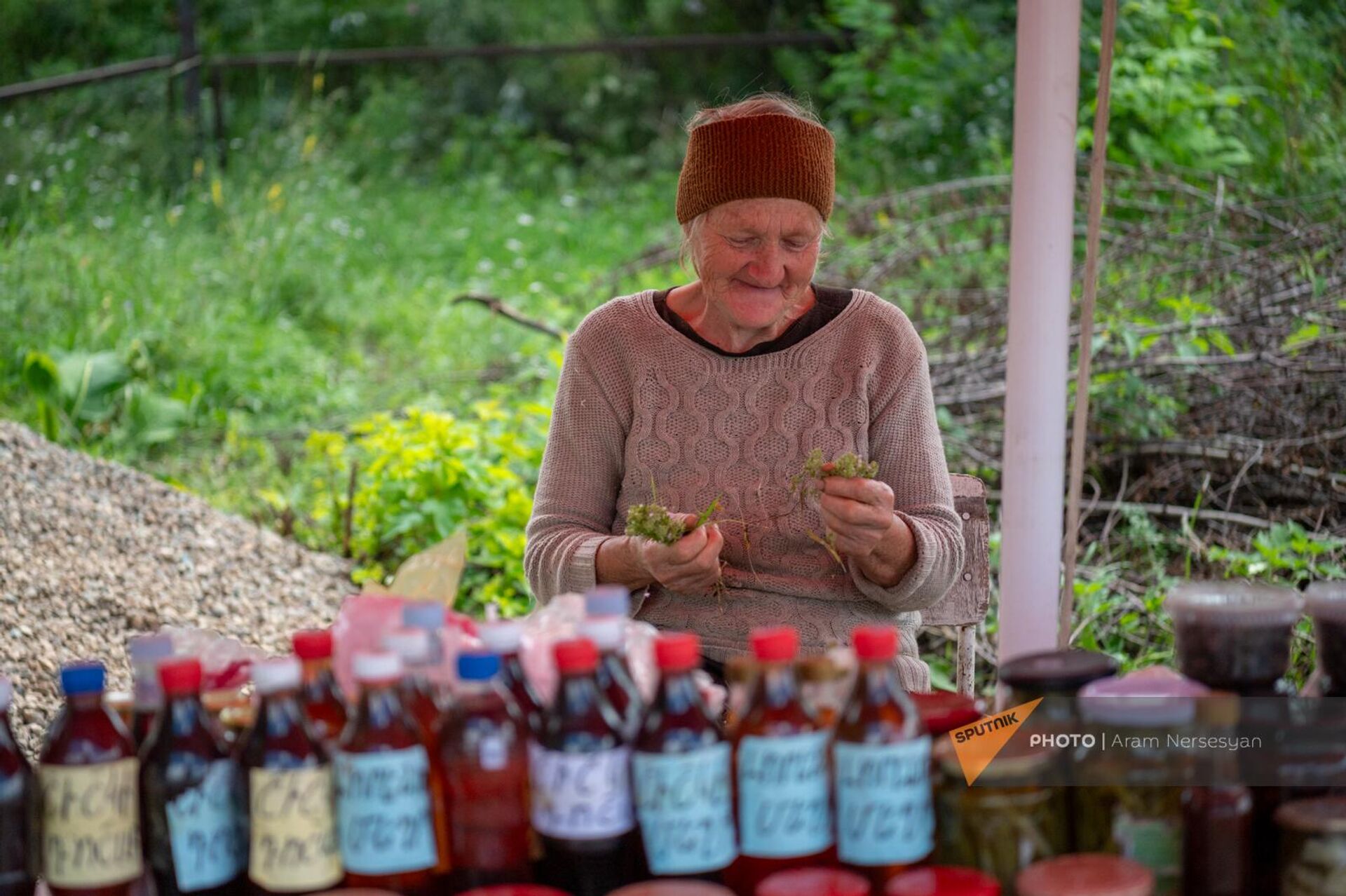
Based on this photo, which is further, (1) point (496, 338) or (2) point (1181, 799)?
(1) point (496, 338)

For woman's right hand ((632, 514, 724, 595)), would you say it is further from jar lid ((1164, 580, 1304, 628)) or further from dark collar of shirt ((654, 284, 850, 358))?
jar lid ((1164, 580, 1304, 628))

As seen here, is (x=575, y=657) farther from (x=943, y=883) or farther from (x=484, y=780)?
(x=943, y=883)

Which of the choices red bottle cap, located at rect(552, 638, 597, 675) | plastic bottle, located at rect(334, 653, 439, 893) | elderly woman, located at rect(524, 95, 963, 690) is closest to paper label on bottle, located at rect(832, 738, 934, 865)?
red bottle cap, located at rect(552, 638, 597, 675)

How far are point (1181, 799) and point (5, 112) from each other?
7429 millimetres

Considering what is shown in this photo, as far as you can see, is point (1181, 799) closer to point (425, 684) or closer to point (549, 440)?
point (425, 684)

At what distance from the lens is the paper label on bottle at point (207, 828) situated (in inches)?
46.3

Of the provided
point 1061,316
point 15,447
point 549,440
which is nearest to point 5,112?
point 15,447

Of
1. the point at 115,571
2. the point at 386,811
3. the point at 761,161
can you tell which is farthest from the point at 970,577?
the point at 115,571

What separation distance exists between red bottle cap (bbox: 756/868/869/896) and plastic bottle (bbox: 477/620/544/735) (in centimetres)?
24

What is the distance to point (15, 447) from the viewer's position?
13.0ft

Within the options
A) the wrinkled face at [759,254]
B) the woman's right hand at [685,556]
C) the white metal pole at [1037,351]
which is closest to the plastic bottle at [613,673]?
the woman's right hand at [685,556]

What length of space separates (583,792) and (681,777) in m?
0.08

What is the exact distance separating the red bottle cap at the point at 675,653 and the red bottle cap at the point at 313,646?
308mm

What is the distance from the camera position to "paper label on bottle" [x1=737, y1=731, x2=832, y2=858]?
116cm
